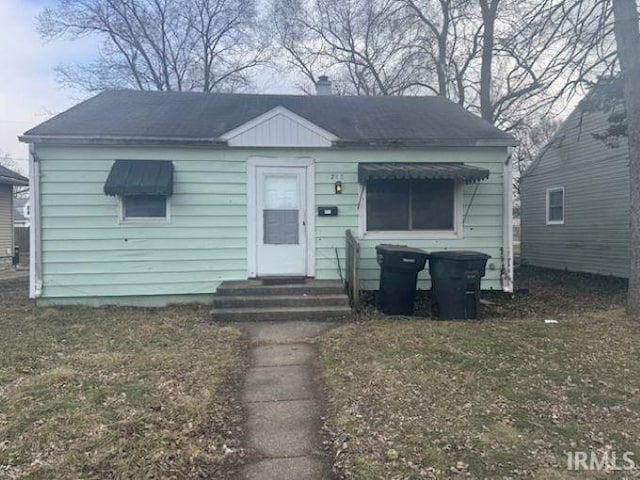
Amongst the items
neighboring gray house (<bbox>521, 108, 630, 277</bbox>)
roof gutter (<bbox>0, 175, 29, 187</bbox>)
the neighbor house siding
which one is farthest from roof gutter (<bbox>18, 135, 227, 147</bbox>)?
the neighbor house siding

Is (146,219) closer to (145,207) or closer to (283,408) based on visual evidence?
(145,207)

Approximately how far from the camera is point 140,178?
23.7ft

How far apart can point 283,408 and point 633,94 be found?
22.6ft

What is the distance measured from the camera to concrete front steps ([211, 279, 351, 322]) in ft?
21.6

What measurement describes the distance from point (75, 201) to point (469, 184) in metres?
6.77

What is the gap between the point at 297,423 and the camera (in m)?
3.41

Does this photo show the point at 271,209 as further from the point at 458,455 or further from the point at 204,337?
the point at 458,455

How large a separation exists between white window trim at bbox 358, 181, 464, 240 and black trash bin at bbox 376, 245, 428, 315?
863 mm

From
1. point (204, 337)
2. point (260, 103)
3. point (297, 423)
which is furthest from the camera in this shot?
point (260, 103)

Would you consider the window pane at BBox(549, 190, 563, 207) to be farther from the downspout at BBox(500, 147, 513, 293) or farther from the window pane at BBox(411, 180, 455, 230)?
the window pane at BBox(411, 180, 455, 230)

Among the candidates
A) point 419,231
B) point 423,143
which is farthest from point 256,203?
point 423,143

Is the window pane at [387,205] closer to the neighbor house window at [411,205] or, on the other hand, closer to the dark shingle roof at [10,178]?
the neighbor house window at [411,205]

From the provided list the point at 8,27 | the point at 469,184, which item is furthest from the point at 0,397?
the point at 8,27

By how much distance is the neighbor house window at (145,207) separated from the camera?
24.9ft
